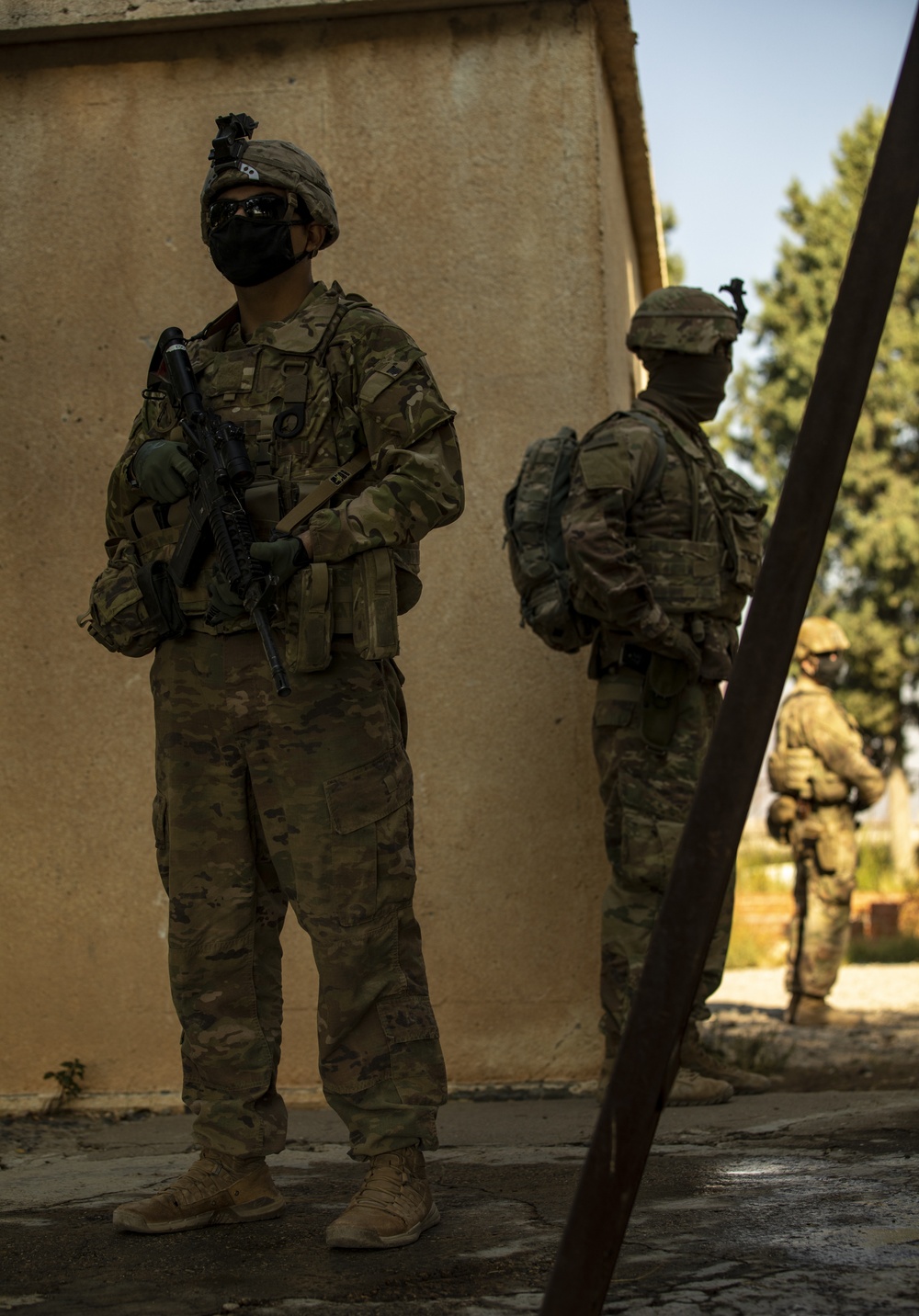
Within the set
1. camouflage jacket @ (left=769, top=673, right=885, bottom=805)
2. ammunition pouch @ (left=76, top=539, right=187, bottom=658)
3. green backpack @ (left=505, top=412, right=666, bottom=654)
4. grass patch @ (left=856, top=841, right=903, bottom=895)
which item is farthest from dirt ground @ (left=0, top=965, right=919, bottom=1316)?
grass patch @ (left=856, top=841, right=903, bottom=895)

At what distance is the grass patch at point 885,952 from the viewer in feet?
35.3

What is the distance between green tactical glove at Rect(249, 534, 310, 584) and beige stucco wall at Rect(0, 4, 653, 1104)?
177 centimetres

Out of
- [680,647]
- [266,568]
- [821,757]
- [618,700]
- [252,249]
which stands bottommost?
[821,757]

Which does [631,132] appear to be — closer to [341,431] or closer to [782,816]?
[341,431]

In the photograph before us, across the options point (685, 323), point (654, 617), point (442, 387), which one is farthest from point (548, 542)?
point (685, 323)

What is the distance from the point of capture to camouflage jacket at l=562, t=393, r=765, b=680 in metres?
3.91

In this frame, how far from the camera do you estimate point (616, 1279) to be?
86.4 inches

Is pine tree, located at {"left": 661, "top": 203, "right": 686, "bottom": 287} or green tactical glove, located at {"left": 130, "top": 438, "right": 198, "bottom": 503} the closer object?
green tactical glove, located at {"left": 130, "top": 438, "right": 198, "bottom": 503}

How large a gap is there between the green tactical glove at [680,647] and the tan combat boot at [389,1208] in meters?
1.73

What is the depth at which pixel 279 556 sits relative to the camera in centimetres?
261

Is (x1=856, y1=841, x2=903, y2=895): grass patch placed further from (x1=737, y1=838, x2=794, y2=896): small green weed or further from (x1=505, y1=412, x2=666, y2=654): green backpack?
(x1=505, y1=412, x2=666, y2=654): green backpack

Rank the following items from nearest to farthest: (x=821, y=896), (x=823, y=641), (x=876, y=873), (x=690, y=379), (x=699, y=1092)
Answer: (x=699, y=1092)
(x=690, y=379)
(x=821, y=896)
(x=823, y=641)
(x=876, y=873)

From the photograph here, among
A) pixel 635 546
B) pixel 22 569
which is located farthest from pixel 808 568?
pixel 22 569

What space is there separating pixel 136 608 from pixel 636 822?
5.54ft
